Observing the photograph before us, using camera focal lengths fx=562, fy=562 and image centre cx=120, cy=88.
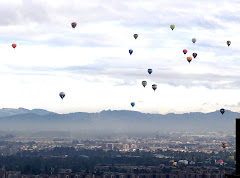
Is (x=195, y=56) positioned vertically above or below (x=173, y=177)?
above

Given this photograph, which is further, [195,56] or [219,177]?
[219,177]

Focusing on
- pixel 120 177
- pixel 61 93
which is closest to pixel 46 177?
pixel 120 177

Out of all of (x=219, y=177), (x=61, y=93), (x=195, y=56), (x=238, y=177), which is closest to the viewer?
(x=238, y=177)

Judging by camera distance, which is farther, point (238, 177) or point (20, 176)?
point (20, 176)

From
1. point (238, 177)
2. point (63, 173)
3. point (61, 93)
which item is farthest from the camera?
point (63, 173)

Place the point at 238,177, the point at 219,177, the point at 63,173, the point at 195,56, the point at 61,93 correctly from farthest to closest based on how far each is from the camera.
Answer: the point at 63,173, the point at 219,177, the point at 61,93, the point at 195,56, the point at 238,177

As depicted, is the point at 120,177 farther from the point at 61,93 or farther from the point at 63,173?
the point at 61,93

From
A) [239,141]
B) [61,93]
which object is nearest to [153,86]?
[61,93]

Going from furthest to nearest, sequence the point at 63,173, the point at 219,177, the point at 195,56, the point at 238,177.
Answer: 1. the point at 63,173
2. the point at 219,177
3. the point at 195,56
4. the point at 238,177

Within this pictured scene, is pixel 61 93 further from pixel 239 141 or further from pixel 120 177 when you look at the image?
pixel 239 141
